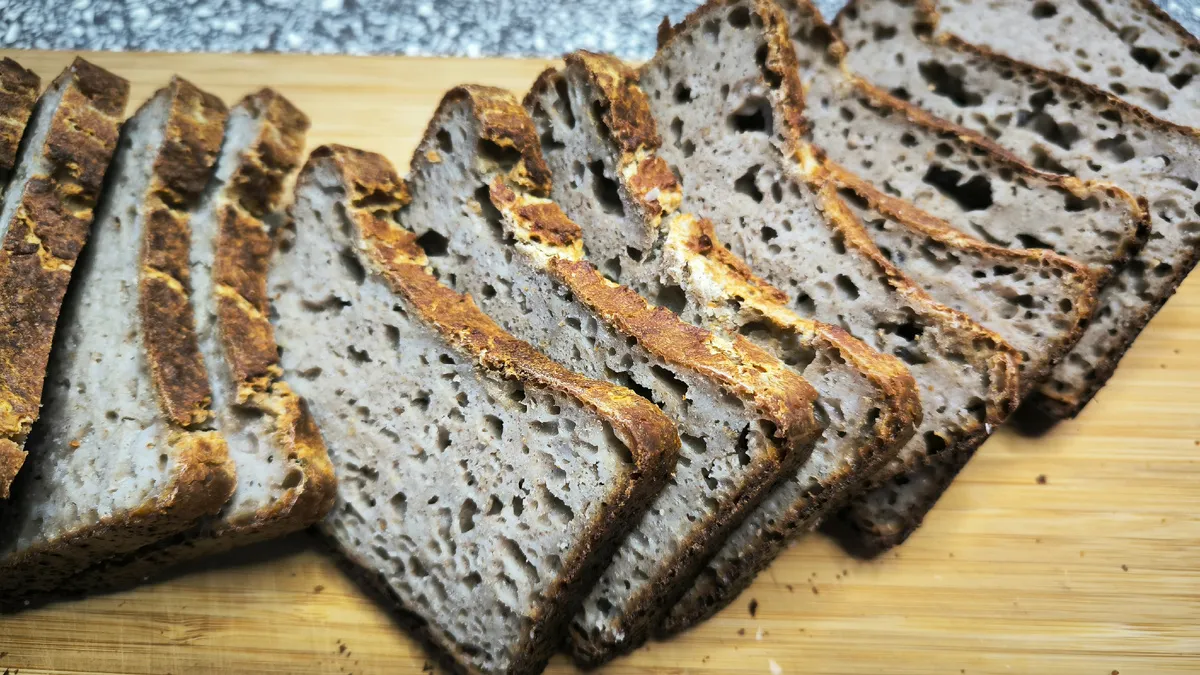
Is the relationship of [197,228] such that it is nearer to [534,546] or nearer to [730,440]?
[534,546]

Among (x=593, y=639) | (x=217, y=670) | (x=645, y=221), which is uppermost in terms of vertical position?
(x=645, y=221)

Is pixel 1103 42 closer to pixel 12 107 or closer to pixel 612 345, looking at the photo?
pixel 612 345

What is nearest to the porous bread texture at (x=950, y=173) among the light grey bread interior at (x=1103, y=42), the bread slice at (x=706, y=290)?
the light grey bread interior at (x=1103, y=42)

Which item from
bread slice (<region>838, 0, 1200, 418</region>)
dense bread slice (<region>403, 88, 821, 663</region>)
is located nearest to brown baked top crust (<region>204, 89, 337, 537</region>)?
dense bread slice (<region>403, 88, 821, 663</region>)

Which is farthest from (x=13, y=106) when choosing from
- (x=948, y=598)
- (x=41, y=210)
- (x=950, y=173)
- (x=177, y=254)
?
(x=948, y=598)

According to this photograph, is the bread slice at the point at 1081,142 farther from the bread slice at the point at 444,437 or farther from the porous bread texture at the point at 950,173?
the bread slice at the point at 444,437

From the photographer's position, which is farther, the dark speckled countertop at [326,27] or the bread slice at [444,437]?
the dark speckled countertop at [326,27]

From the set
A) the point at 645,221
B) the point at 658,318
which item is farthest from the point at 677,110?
the point at 658,318
